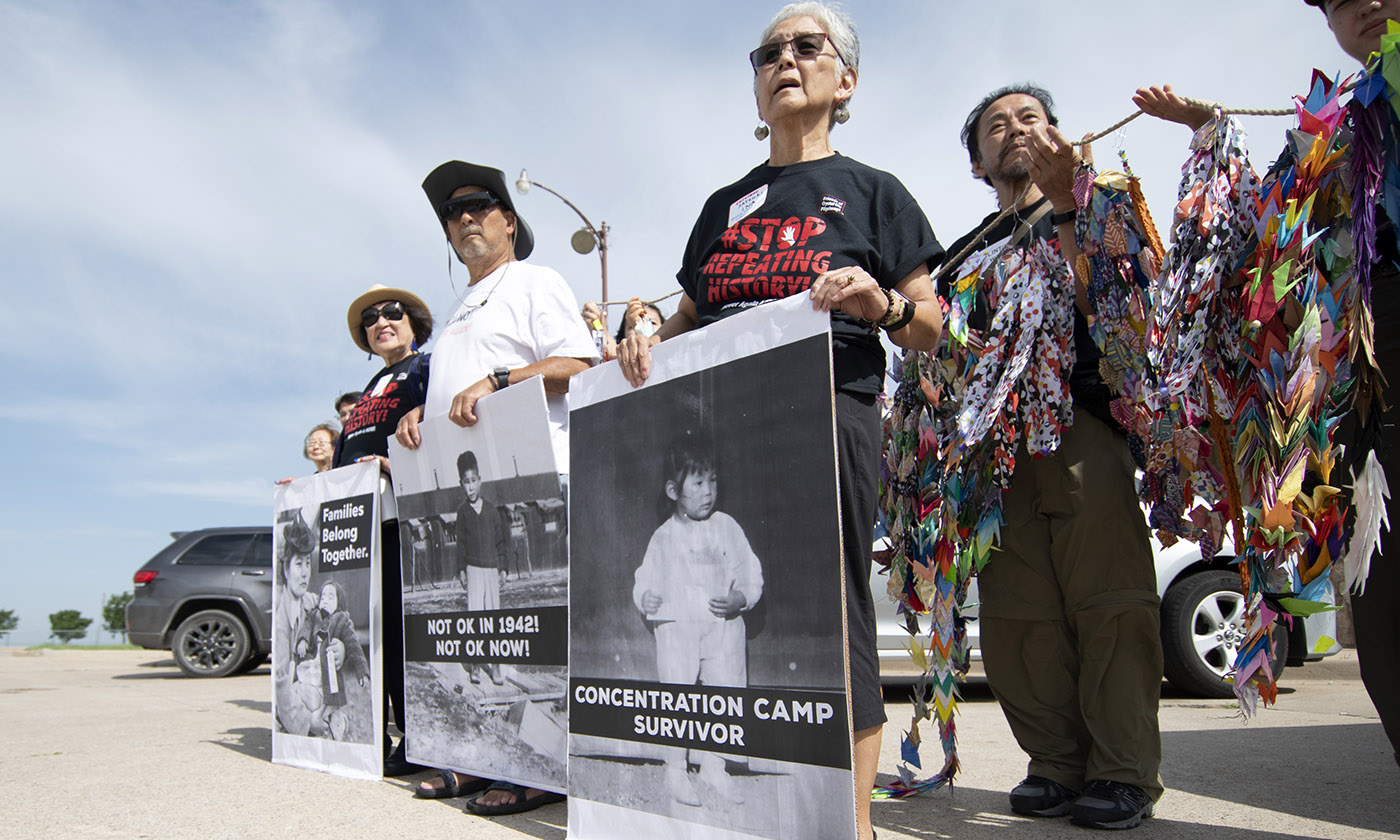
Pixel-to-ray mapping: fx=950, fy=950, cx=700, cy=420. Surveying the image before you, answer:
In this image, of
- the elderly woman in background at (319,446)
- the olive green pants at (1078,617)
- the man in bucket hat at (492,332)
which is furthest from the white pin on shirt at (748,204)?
the elderly woman in background at (319,446)

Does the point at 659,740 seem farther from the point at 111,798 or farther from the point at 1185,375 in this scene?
the point at 111,798

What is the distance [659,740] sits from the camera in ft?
7.36

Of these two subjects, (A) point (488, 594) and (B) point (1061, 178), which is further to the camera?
(A) point (488, 594)

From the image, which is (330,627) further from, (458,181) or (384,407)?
(458,181)

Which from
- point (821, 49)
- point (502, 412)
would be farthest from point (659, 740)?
point (821, 49)

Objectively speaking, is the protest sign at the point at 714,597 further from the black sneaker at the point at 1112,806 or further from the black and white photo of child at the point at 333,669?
the black and white photo of child at the point at 333,669

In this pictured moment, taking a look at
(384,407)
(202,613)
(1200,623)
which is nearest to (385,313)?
(384,407)

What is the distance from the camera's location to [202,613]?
1088 cm

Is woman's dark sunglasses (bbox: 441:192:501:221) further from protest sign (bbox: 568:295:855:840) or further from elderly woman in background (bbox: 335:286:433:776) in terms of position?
protest sign (bbox: 568:295:855:840)

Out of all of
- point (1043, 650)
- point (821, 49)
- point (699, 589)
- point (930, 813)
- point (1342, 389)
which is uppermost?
point (821, 49)

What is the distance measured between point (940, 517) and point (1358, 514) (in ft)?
3.86

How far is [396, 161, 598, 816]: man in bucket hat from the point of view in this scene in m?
3.18

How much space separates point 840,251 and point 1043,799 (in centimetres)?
166

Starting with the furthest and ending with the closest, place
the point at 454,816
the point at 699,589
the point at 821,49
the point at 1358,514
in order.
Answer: the point at 454,816, the point at 821,49, the point at 699,589, the point at 1358,514
